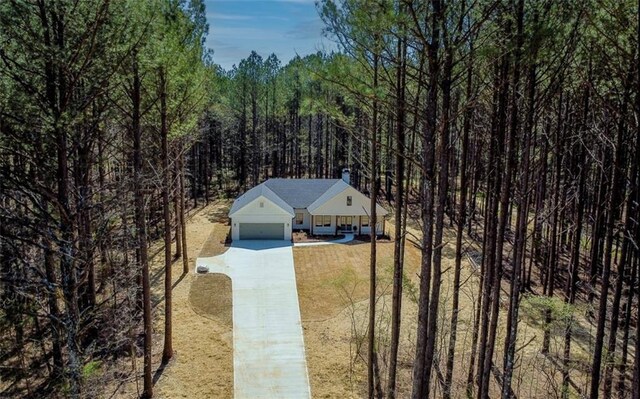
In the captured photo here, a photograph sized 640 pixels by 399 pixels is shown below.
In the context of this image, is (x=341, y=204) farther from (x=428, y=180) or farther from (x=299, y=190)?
(x=428, y=180)

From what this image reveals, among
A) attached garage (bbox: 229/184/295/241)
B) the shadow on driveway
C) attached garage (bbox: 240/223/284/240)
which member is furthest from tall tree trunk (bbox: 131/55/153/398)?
attached garage (bbox: 240/223/284/240)

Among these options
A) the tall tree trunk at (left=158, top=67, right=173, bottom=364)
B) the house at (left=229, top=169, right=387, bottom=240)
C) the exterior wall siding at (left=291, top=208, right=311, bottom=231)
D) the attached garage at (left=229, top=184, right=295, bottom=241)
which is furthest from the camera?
the exterior wall siding at (left=291, top=208, right=311, bottom=231)

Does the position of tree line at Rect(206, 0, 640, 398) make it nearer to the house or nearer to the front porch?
the front porch

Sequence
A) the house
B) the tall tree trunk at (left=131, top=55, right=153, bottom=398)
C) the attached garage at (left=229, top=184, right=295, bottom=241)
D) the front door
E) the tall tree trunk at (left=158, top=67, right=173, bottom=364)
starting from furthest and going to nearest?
the front door, the house, the attached garage at (left=229, top=184, right=295, bottom=241), the tall tree trunk at (left=158, top=67, right=173, bottom=364), the tall tree trunk at (left=131, top=55, right=153, bottom=398)

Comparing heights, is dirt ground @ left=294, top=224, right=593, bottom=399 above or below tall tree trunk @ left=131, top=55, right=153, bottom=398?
below

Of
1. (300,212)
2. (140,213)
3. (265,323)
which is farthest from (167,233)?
(300,212)

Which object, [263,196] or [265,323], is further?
[263,196]

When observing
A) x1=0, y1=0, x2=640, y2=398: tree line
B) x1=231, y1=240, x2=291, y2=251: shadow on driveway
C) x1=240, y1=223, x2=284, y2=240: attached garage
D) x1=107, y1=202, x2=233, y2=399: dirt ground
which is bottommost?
x1=107, y1=202, x2=233, y2=399: dirt ground
